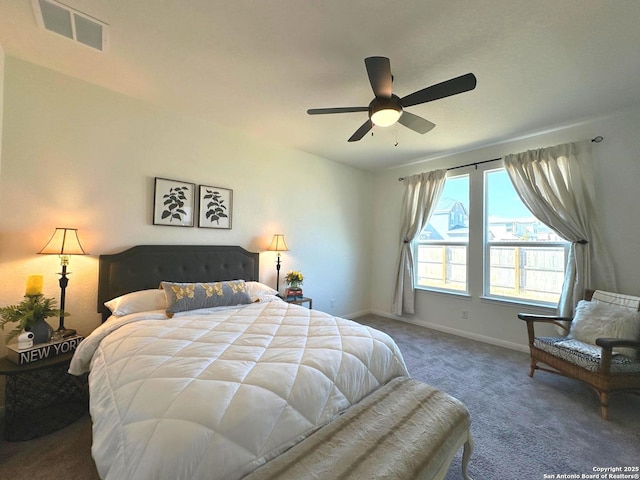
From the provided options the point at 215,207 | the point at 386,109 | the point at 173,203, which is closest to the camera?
the point at 386,109

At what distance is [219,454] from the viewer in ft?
3.12

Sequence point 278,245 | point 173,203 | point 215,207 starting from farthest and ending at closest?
point 278,245 → point 215,207 → point 173,203

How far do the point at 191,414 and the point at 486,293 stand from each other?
13.4ft

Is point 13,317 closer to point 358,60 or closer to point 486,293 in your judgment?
point 358,60

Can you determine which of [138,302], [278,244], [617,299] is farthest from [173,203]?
[617,299]

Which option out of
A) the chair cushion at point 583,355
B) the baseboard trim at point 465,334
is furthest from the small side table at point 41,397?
the baseboard trim at point 465,334

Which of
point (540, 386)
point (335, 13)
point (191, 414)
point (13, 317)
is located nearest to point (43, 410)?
point (13, 317)

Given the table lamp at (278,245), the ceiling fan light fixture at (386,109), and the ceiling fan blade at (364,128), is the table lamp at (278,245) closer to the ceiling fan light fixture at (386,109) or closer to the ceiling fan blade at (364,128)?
the ceiling fan blade at (364,128)

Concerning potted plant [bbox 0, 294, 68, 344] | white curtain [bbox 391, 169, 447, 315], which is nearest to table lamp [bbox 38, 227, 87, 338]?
potted plant [bbox 0, 294, 68, 344]

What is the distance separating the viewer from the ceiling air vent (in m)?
1.69

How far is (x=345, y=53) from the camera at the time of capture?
202 centimetres

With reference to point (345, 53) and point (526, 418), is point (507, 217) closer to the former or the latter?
point (526, 418)

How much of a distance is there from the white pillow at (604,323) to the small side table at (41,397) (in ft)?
14.8

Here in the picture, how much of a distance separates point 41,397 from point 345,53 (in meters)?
3.61
